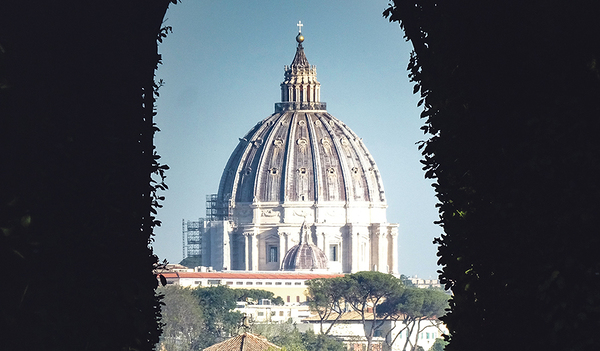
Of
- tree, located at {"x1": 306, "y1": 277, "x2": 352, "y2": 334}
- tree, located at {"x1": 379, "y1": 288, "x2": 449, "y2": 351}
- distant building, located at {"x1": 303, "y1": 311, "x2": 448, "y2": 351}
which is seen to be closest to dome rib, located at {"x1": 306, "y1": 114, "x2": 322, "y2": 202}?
tree, located at {"x1": 306, "y1": 277, "x2": 352, "y2": 334}

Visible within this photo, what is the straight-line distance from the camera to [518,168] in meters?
9.80

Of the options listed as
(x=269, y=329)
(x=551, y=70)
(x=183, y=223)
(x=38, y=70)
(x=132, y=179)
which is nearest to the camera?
(x=551, y=70)

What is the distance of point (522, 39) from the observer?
9.98 m

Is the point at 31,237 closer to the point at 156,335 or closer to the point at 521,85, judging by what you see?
the point at 156,335

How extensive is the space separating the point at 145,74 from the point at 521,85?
3360 mm

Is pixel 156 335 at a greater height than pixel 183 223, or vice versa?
pixel 183 223

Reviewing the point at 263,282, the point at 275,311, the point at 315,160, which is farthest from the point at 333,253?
the point at 275,311

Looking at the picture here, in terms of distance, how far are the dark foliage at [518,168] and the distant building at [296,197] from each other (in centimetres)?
12673

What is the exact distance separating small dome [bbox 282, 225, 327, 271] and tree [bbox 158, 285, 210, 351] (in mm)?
42853

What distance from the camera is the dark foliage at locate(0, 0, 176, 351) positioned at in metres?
9.76

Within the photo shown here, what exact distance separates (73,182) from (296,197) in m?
130

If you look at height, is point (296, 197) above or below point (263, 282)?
above

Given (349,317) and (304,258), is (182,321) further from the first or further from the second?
(304,258)

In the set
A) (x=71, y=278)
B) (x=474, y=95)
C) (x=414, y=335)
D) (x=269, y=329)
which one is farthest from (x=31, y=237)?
(x=414, y=335)
